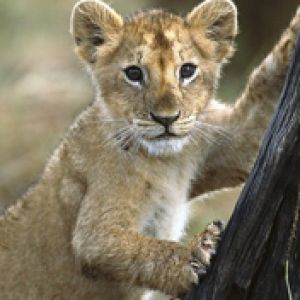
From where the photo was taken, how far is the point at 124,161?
646cm

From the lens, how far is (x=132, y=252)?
606cm

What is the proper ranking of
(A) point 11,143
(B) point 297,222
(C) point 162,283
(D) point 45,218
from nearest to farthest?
(B) point 297,222 → (C) point 162,283 → (D) point 45,218 → (A) point 11,143

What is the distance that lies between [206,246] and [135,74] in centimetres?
113

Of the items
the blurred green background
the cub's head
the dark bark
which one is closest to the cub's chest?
the cub's head

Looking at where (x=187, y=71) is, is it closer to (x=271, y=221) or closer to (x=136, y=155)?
(x=136, y=155)

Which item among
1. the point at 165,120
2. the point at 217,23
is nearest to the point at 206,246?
the point at 165,120

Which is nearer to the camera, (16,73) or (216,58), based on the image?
(216,58)

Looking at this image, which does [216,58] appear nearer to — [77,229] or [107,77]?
[107,77]

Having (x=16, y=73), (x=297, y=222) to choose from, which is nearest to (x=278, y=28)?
(x=16, y=73)

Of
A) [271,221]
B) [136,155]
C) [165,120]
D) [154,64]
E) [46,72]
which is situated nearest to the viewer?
[271,221]

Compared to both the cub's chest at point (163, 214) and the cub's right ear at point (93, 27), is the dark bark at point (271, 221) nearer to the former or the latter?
the cub's chest at point (163, 214)

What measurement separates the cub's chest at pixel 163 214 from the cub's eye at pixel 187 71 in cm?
63

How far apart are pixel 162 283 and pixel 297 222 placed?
1162 mm

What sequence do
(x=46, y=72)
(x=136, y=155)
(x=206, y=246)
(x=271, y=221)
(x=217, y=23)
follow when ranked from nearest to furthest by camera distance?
(x=271, y=221) < (x=206, y=246) < (x=136, y=155) < (x=217, y=23) < (x=46, y=72)
